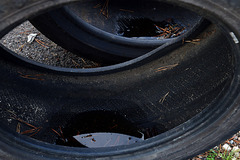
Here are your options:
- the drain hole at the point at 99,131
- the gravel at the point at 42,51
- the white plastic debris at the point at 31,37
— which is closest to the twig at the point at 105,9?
the gravel at the point at 42,51

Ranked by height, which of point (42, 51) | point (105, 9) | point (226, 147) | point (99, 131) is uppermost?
point (105, 9)

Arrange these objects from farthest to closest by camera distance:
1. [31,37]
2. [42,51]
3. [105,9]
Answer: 1. [105,9]
2. [31,37]
3. [42,51]

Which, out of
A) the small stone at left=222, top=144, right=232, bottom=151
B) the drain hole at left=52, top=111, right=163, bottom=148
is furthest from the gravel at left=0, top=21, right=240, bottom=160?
the small stone at left=222, top=144, right=232, bottom=151

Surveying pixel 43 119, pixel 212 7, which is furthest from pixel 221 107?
pixel 43 119

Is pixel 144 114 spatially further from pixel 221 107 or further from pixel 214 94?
pixel 221 107

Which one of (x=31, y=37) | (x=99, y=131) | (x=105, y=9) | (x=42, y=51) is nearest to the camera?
(x=99, y=131)

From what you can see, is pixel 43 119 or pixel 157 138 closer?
pixel 157 138

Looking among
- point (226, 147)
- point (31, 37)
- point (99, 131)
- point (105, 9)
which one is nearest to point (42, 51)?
point (31, 37)

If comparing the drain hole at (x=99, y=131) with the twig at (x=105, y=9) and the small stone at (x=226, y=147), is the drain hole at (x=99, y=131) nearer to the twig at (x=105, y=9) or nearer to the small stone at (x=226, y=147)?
the small stone at (x=226, y=147)

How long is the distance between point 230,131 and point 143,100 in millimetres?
891

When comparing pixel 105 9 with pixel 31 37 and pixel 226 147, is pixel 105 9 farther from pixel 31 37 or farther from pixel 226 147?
pixel 226 147

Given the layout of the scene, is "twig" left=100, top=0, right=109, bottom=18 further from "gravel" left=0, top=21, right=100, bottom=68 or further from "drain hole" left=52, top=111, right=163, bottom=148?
"drain hole" left=52, top=111, right=163, bottom=148

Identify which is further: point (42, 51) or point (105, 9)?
point (105, 9)

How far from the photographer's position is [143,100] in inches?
94.1
